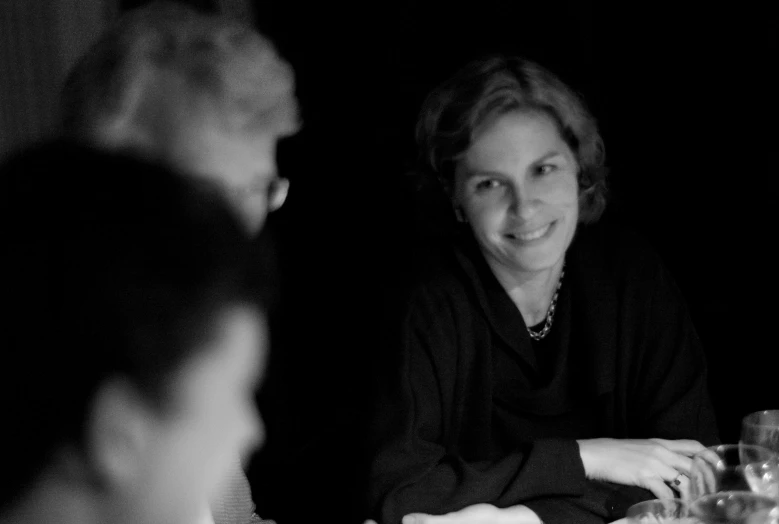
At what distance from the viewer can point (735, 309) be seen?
272cm

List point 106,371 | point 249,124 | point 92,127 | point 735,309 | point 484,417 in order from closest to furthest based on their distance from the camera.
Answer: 1. point 106,371
2. point 92,127
3. point 249,124
4. point 484,417
5. point 735,309

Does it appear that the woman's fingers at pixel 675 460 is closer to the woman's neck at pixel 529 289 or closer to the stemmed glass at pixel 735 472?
the stemmed glass at pixel 735 472

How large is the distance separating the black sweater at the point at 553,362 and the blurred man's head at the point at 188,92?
1.71ft

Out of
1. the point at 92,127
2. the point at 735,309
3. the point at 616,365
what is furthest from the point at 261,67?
the point at 735,309

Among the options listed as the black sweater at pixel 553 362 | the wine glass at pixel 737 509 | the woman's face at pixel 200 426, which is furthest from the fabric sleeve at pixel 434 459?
the woman's face at pixel 200 426

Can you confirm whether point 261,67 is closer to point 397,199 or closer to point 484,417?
point 484,417

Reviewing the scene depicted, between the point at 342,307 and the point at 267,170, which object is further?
the point at 342,307

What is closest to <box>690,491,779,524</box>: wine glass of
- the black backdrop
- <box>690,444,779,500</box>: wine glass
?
<box>690,444,779,500</box>: wine glass

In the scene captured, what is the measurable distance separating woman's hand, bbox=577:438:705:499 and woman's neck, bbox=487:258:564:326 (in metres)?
0.48

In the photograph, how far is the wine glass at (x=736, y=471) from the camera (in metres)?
1.29

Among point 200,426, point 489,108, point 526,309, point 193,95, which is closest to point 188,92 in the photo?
point 193,95

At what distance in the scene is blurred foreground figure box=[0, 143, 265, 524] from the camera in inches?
22.8

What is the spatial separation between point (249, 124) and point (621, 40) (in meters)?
1.69

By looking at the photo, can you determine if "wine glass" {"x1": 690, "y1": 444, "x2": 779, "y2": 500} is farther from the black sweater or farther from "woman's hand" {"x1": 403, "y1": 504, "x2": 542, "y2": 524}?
the black sweater
